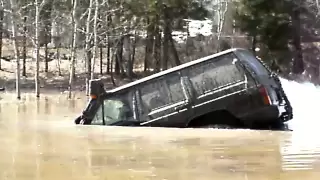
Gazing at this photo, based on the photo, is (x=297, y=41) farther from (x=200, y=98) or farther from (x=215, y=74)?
(x=200, y=98)

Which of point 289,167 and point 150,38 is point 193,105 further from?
point 150,38

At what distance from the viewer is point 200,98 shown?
9.14 m

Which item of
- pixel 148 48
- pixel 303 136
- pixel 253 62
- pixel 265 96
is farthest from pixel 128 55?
pixel 303 136

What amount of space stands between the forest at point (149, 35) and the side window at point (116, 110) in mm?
13738

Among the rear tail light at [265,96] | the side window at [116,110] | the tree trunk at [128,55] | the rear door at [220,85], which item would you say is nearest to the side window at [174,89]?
the rear door at [220,85]

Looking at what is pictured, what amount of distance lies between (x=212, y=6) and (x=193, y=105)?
19971mm

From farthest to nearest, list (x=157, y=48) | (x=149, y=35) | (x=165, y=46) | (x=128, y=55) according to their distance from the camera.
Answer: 1. (x=128, y=55)
2. (x=157, y=48)
3. (x=165, y=46)
4. (x=149, y=35)

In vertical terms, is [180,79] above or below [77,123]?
above

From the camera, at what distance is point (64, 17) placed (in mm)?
27094

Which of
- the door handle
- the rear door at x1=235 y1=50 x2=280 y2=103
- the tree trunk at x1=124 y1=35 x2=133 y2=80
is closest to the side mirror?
the door handle

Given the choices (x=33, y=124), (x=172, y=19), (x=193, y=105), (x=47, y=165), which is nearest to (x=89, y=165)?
(x=47, y=165)

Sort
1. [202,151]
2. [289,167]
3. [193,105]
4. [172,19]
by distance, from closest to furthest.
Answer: [289,167], [202,151], [193,105], [172,19]

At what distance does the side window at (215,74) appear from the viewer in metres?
9.17

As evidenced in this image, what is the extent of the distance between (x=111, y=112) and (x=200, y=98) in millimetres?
1421
